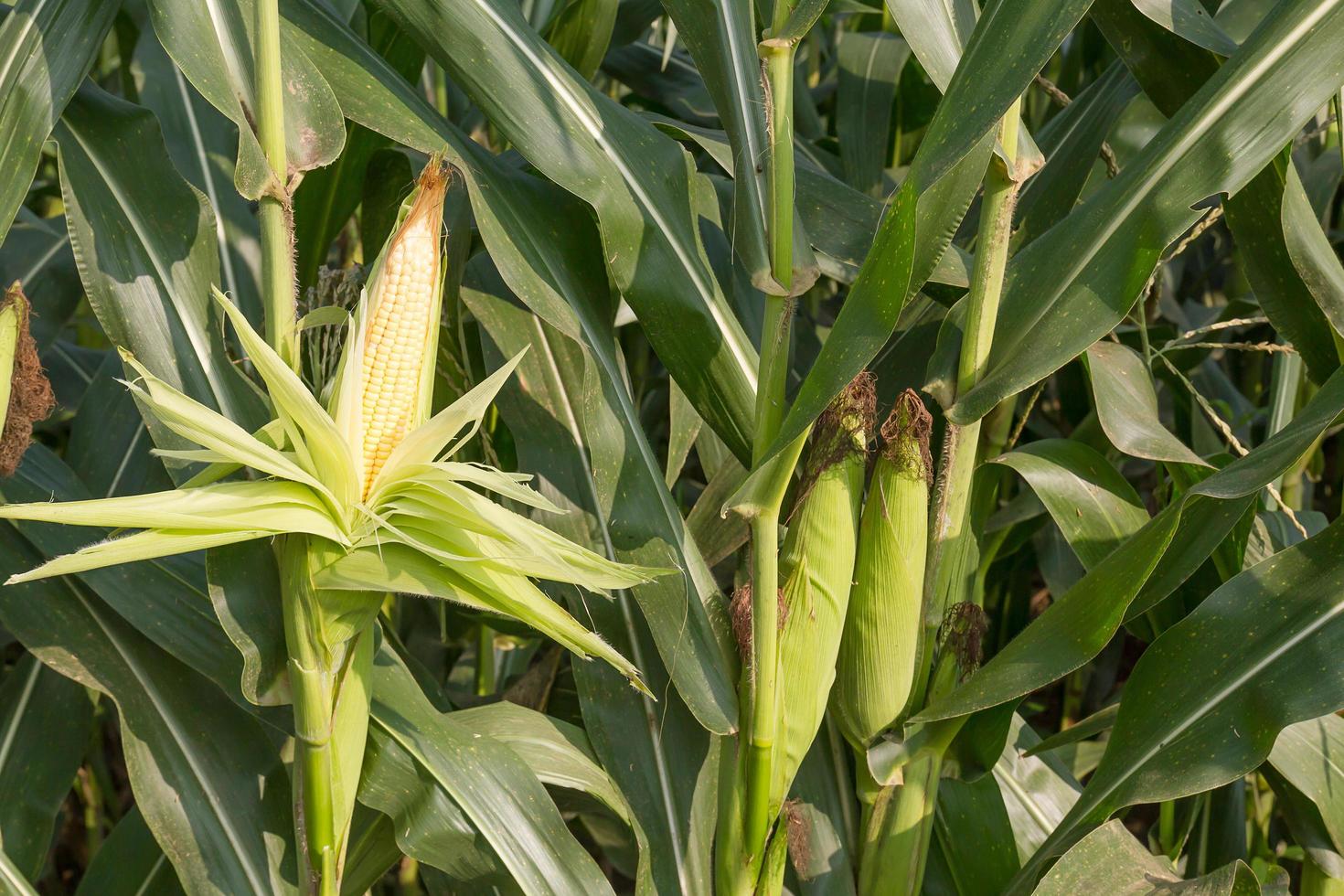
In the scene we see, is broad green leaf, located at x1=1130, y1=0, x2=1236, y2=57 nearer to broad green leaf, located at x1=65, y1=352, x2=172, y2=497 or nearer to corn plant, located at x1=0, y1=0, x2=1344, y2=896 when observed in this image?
corn plant, located at x1=0, y1=0, x2=1344, y2=896

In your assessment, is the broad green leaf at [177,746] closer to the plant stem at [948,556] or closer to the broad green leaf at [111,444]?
the broad green leaf at [111,444]

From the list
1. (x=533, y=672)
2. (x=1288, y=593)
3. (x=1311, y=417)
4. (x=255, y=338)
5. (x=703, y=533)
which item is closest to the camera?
(x=255, y=338)

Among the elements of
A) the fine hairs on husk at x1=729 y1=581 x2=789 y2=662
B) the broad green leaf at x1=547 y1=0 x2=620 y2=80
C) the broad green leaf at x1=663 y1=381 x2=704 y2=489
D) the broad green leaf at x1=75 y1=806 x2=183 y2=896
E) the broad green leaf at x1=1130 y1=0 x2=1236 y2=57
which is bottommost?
the broad green leaf at x1=75 y1=806 x2=183 y2=896

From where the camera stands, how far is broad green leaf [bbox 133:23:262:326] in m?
1.66

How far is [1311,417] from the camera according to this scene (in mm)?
1138

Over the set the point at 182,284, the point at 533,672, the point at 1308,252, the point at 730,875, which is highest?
the point at 1308,252

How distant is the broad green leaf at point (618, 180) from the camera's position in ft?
4.09

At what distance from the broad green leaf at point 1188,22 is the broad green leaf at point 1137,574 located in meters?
0.43

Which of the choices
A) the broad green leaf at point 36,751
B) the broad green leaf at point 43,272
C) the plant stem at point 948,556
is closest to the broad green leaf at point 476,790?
the plant stem at point 948,556

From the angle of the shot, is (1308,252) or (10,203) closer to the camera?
(10,203)

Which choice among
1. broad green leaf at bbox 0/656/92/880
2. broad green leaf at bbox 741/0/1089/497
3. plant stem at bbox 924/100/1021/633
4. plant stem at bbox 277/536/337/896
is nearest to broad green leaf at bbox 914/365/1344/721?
plant stem at bbox 924/100/1021/633

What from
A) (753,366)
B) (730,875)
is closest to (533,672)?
(730,875)

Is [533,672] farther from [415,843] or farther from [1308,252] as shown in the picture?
[1308,252]

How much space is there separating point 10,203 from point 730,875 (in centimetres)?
107
